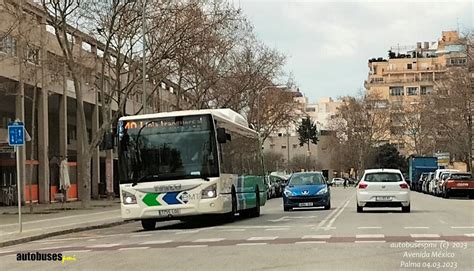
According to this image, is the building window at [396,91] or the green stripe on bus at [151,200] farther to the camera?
the building window at [396,91]

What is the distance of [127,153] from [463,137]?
52.5 meters

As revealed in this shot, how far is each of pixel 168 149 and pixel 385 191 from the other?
980 cm

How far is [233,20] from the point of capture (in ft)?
138

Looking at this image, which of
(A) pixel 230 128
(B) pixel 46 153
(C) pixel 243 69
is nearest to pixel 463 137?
(C) pixel 243 69

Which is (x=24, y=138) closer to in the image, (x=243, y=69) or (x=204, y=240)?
(x=204, y=240)

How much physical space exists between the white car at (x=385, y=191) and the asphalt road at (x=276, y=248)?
556 centimetres

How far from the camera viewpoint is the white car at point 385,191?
26.9 meters

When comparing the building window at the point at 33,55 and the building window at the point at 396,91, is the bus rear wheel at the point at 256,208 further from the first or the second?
the building window at the point at 396,91

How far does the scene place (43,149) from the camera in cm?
4503

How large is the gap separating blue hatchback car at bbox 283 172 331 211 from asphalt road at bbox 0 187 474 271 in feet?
29.0

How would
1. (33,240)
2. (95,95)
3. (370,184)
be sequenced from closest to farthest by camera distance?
(33,240) → (370,184) → (95,95)

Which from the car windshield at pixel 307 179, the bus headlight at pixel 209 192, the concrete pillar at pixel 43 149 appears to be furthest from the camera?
the concrete pillar at pixel 43 149

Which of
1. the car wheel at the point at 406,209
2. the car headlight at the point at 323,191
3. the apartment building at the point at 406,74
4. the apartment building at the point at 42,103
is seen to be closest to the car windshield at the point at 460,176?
the car headlight at the point at 323,191

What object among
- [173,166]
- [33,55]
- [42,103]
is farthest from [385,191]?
[42,103]
